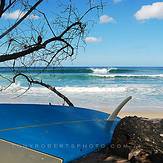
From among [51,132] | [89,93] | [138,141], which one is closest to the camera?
[51,132]

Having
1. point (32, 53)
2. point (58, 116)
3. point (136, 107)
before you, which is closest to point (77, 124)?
point (58, 116)

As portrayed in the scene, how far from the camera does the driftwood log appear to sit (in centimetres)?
294

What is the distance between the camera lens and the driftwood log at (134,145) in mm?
2938

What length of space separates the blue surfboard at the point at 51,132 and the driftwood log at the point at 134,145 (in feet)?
0.23

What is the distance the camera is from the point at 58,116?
283 centimetres

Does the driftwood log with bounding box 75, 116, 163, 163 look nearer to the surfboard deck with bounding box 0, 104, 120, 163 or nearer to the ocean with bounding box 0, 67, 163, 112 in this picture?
the surfboard deck with bounding box 0, 104, 120, 163

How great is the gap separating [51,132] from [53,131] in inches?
0.8

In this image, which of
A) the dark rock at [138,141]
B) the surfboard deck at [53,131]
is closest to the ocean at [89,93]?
the surfboard deck at [53,131]

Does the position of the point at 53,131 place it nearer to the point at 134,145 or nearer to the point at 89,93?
the point at 134,145

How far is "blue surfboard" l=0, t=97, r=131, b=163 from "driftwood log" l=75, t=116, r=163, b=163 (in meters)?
0.07

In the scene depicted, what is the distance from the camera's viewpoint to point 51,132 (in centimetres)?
261

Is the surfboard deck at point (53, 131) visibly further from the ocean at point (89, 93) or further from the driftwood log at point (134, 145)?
the ocean at point (89, 93)

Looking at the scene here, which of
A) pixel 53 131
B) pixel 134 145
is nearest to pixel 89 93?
pixel 134 145

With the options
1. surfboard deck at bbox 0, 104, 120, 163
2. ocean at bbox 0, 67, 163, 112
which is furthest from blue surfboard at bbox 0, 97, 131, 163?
ocean at bbox 0, 67, 163, 112
